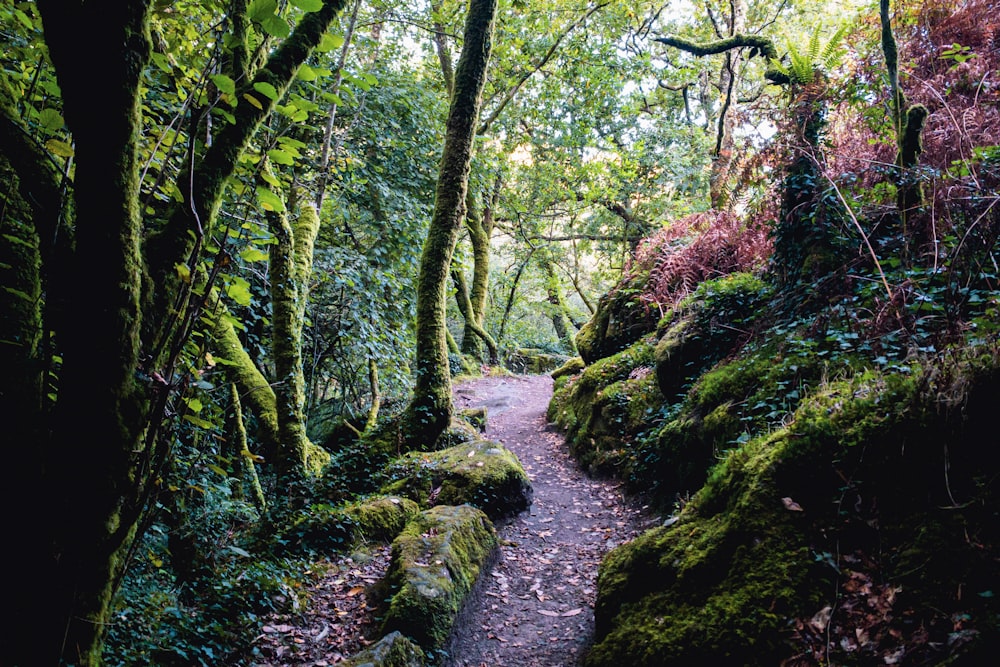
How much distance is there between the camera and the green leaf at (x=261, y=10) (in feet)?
5.66

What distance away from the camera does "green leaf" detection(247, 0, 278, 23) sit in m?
1.72

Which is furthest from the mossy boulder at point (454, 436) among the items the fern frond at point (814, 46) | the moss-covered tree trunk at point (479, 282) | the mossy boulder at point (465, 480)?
the moss-covered tree trunk at point (479, 282)

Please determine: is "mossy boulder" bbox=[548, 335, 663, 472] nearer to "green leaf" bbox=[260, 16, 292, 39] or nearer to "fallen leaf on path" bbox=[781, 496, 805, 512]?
"fallen leaf on path" bbox=[781, 496, 805, 512]

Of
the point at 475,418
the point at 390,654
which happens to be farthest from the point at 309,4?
the point at 475,418

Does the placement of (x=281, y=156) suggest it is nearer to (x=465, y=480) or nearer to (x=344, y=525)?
(x=344, y=525)

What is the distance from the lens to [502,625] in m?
4.86

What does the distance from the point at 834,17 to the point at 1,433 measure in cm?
1845

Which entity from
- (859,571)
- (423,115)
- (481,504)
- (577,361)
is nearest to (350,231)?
(423,115)

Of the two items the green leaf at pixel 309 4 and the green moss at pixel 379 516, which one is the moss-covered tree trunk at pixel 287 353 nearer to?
the green moss at pixel 379 516

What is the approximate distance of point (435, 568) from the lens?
463cm

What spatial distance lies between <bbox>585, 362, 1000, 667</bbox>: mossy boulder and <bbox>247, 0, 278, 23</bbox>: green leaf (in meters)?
3.86

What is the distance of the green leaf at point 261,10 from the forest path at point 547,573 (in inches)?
173

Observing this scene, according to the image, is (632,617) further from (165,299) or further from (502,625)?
(165,299)

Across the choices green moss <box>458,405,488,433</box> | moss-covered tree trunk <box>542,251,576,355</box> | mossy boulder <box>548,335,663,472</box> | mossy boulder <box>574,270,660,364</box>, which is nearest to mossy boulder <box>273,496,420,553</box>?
mossy boulder <box>548,335,663,472</box>
